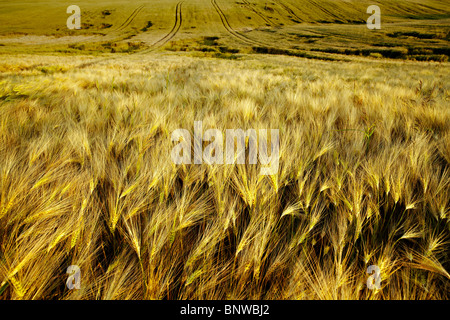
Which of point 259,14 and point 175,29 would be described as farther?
point 259,14

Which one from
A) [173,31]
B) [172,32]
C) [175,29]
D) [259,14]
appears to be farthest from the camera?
[259,14]

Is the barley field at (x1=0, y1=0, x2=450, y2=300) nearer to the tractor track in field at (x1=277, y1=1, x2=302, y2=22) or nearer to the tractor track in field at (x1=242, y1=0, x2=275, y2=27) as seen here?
the tractor track in field at (x1=242, y1=0, x2=275, y2=27)

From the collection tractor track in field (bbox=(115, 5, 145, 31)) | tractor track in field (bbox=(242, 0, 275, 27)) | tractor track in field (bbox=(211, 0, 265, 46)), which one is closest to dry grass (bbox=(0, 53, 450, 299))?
tractor track in field (bbox=(211, 0, 265, 46))

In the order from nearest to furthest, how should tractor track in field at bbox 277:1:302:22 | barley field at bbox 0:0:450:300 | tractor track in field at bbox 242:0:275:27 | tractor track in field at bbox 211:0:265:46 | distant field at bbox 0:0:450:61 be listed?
barley field at bbox 0:0:450:300 → distant field at bbox 0:0:450:61 → tractor track in field at bbox 211:0:265:46 → tractor track in field at bbox 242:0:275:27 → tractor track in field at bbox 277:1:302:22

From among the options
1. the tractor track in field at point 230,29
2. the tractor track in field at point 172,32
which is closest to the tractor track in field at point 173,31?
the tractor track in field at point 172,32

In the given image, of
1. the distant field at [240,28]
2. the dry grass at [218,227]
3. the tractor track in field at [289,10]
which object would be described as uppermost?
the tractor track in field at [289,10]

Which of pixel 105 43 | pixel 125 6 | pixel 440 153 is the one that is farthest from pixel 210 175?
pixel 125 6

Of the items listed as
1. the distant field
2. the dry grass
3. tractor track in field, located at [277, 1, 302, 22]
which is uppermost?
tractor track in field, located at [277, 1, 302, 22]

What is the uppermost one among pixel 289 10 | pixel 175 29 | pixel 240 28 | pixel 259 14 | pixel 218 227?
pixel 289 10

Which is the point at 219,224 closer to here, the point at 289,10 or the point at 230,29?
the point at 230,29

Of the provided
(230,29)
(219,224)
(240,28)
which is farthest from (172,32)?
(219,224)

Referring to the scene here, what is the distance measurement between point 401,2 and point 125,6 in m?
91.1

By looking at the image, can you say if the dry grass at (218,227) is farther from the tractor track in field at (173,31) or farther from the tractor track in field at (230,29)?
the tractor track in field at (230,29)

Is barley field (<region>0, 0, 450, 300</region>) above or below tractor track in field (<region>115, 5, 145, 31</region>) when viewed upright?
below
